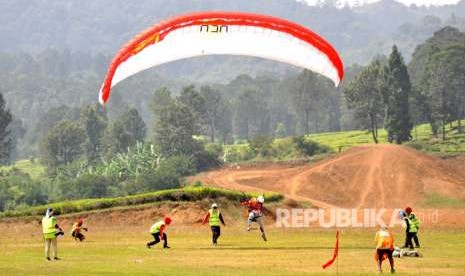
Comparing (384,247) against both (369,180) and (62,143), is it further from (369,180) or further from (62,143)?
(62,143)

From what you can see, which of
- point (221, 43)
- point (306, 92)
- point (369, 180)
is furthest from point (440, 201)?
point (306, 92)

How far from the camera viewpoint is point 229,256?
30.7m

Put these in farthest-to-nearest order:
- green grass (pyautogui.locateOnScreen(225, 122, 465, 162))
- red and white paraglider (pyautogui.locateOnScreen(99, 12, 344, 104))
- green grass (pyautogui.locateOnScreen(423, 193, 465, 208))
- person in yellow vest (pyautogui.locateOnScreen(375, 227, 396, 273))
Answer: green grass (pyautogui.locateOnScreen(225, 122, 465, 162)) → green grass (pyautogui.locateOnScreen(423, 193, 465, 208)) → red and white paraglider (pyautogui.locateOnScreen(99, 12, 344, 104)) → person in yellow vest (pyautogui.locateOnScreen(375, 227, 396, 273))

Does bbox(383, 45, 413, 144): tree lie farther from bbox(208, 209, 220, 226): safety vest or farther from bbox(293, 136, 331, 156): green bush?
bbox(208, 209, 220, 226): safety vest

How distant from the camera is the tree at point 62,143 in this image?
135250mm

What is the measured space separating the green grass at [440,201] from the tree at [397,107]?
37632 millimetres

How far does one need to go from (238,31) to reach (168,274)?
389 inches

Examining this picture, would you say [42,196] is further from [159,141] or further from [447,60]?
[447,60]

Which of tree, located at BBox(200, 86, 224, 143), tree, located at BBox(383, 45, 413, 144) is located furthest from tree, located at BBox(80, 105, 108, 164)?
tree, located at BBox(383, 45, 413, 144)

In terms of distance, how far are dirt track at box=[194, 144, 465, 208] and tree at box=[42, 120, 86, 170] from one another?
51.2m

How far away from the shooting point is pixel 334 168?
82.2 m

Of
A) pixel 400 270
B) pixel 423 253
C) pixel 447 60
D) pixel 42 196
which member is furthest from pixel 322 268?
pixel 447 60

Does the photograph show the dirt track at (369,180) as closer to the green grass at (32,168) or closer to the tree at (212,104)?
the green grass at (32,168)

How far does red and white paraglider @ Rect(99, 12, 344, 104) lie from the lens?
29750mm
